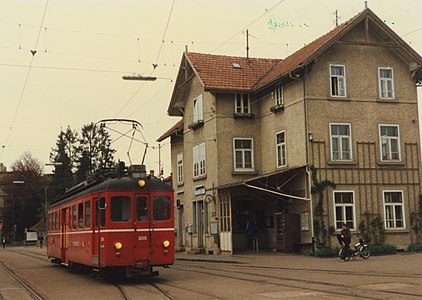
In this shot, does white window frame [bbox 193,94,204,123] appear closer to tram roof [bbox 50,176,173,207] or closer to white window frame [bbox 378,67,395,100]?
white window frame [bbox 378,67,395,100]

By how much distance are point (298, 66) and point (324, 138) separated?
346cm

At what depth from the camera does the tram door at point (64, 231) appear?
2096 cm

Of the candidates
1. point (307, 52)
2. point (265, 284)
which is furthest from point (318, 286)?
point (307, 52)

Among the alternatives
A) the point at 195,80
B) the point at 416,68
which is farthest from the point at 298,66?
the point at 195,80

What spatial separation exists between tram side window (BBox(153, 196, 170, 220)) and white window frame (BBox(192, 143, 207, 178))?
53.3 ft

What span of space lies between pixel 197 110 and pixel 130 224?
62.3 feet

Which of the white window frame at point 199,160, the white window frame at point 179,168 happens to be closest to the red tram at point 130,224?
the white window frame at point 199,160

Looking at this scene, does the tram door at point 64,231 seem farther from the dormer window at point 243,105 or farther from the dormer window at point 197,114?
the dormer window at point 197,114

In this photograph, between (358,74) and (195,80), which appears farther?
(195,80)

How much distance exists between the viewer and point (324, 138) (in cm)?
2722

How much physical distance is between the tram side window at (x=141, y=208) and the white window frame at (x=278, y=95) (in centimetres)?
1414

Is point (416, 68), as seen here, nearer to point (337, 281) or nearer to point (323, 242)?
point (323, 242)

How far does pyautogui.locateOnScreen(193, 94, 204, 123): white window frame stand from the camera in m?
34.1

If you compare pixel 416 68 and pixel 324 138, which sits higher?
pixel 416 68
